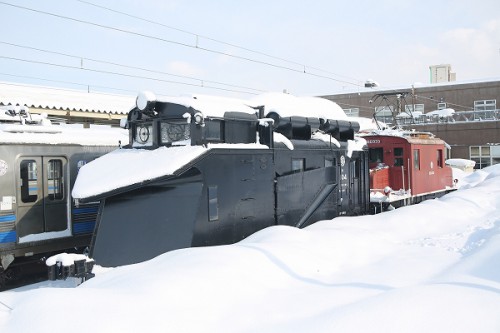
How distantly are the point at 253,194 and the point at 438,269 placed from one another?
3.28 m

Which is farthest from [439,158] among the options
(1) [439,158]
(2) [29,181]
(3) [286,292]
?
(2) [29,181]

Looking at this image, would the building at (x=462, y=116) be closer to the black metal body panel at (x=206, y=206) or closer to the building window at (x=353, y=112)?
the building window at (x=353, y=112)

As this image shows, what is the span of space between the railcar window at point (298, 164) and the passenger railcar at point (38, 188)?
4.33m

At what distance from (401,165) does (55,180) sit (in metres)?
10.6

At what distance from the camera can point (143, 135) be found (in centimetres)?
845

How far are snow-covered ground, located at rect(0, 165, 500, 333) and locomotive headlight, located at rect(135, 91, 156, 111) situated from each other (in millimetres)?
2644

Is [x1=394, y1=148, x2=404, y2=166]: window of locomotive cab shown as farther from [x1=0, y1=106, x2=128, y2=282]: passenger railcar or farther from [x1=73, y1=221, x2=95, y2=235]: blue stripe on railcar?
[x1=73, y1=221, x2=95, y2=235]: blue stripe on railcar

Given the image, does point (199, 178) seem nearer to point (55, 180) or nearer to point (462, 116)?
point (55, 180)

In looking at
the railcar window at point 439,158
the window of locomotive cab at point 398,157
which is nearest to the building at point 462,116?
the railcar window at point 439,158

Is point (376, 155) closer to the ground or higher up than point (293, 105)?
closer to the ground

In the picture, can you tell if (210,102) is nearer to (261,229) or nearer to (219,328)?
(261,229)

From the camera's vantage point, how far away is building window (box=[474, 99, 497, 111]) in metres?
41.2

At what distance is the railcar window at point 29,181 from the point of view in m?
9.03

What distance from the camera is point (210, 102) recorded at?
322 inches
